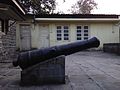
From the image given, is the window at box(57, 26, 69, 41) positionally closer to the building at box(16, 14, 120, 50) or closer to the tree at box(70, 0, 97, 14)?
the building at box(16, 14, 120, 50)

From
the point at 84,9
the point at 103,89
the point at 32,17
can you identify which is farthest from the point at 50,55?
the point at 84,9

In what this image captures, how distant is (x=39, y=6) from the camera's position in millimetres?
31141

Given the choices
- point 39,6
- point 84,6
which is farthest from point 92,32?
point 84,6

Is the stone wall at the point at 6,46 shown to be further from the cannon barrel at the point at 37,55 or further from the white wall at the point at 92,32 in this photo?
the white wall at the point at 92,32

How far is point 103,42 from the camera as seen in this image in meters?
23.1

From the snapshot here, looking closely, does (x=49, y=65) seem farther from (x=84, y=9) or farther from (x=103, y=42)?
(x=84, y=9)

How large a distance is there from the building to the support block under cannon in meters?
15.5

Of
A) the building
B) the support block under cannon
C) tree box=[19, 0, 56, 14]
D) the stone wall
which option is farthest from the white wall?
the support block under cannon

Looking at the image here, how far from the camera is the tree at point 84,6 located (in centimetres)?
4444

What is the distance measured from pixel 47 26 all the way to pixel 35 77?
1624 cm

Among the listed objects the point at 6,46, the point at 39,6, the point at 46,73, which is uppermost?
the point at 39,6

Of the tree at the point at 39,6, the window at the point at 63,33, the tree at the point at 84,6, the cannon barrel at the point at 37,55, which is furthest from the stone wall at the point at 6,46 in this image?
the tree at the point at 84,6

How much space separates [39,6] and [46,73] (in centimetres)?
2520

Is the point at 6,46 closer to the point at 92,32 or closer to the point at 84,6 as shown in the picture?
the point at 92,32
